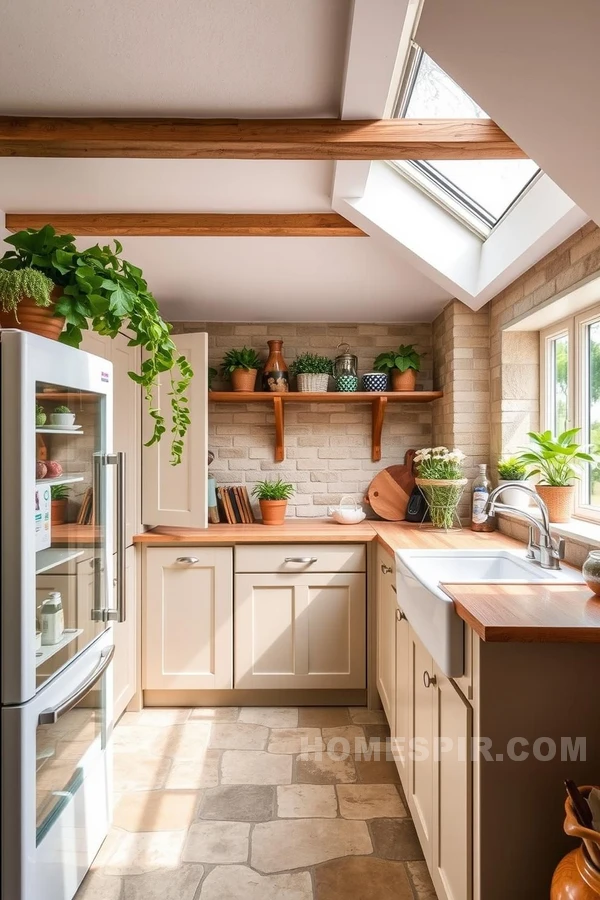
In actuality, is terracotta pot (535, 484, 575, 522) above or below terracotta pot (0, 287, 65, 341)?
below

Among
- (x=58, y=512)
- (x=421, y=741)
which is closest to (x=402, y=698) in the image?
(x=421, y=741)

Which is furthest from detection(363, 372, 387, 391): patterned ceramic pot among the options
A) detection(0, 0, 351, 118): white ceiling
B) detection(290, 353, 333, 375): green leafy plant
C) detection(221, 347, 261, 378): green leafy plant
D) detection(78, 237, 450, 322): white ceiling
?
detection(0, 0, 351, 118): white ceiling

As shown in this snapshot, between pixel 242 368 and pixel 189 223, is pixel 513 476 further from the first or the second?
pixel 189 223

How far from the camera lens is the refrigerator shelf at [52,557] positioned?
56.9 inches

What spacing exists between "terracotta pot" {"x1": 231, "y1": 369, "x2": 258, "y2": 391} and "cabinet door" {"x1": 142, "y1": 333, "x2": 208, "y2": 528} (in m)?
0.35

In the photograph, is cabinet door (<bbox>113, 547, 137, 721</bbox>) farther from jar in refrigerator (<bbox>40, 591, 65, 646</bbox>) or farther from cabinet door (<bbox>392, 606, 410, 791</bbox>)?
cabinet door (<bbox>392, 606, 410, 791</bbox>)

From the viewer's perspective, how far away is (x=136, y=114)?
170cm

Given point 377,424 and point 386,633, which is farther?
point 377,424

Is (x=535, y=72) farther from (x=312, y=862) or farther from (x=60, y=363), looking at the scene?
(x=312, y=862)

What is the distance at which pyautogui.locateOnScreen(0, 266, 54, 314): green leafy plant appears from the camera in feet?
4.76

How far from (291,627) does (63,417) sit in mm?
1729

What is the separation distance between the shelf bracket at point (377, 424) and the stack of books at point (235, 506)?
2.68 feet

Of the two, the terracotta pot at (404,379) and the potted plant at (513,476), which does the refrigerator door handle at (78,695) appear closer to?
the potted plant at (513,476)

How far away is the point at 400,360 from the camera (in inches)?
126
